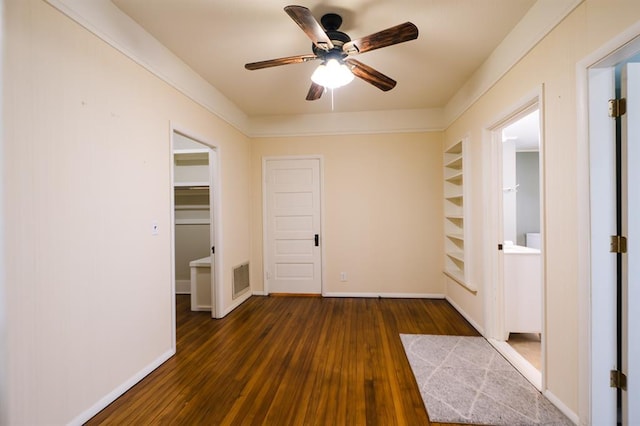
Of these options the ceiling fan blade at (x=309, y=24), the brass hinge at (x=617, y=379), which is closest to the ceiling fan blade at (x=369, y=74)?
the ceiling fan blade at (x=309, y=24)

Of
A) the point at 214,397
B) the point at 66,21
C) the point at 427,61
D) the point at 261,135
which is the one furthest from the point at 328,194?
the point at 66,21

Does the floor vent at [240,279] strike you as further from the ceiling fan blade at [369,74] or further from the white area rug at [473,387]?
the ceiling fan blade at [369,74]

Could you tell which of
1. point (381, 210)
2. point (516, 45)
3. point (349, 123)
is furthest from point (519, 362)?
point (349, 123)

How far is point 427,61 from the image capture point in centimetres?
275

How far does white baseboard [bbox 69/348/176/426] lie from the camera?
170 centimetres

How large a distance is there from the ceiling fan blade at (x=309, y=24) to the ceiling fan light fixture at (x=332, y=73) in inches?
4.3

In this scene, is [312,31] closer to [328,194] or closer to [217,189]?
[217,189]

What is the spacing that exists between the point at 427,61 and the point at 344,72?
1.17 metres

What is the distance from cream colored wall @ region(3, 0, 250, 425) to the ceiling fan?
103cm

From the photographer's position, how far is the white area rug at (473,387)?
1.73 meters

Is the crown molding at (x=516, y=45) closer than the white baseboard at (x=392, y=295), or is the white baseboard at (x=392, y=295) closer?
the crown molding at (x=516, y=45)

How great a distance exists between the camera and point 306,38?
235cm

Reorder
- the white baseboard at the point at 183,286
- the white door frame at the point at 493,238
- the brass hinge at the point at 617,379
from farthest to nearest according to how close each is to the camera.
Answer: the white baseboard at the point at 183,286, the white door frame at the point at 493,238, the brass hinge at the point at 617,379

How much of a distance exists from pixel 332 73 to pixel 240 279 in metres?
3.04
